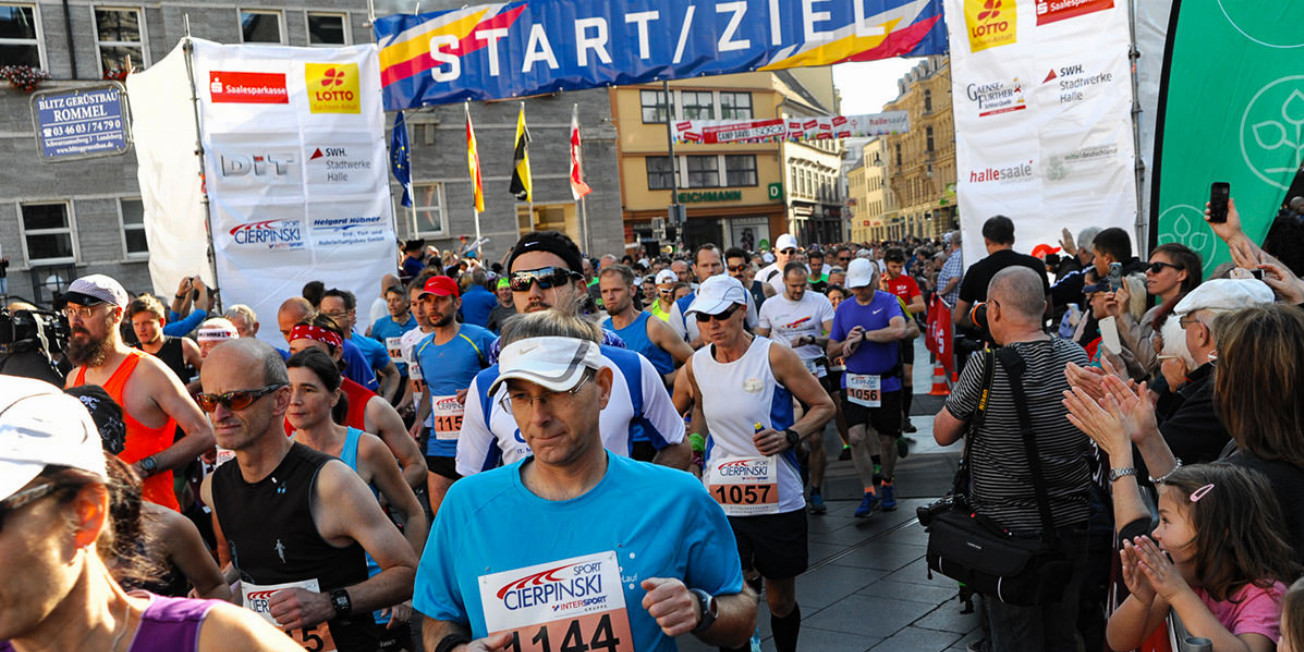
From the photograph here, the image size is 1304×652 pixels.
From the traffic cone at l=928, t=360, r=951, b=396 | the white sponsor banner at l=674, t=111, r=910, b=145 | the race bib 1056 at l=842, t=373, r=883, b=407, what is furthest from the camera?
the white sponsor banner at l=674, t=111, r=910, b=145

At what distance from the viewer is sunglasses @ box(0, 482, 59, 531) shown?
141 cm

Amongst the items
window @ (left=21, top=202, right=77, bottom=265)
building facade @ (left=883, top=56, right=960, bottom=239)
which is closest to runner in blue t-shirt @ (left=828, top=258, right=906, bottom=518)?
window @ (left=21, top=202, right=77, bottom=265)

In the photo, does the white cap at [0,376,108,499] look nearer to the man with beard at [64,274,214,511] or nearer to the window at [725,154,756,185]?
the man with beard at [64,274,214,511]

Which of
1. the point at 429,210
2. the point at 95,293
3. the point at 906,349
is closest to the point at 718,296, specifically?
the point at 95,293

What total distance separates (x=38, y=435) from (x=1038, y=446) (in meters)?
3.45

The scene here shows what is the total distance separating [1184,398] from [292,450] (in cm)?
307

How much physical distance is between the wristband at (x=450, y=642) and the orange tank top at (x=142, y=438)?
8.59 ft

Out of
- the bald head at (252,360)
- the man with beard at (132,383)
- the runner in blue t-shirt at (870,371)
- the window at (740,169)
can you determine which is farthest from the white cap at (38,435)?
the window at (740,169)

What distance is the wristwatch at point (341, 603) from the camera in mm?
2967

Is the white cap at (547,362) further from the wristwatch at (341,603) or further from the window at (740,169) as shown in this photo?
the window at (740,169)

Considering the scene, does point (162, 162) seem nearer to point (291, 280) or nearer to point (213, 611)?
point (291, 280)

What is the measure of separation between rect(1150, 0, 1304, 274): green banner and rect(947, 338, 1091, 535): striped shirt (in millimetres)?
3068

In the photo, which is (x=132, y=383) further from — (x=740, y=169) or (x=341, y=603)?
(x=740, y=169)

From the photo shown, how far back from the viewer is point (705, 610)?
85.8 inches
